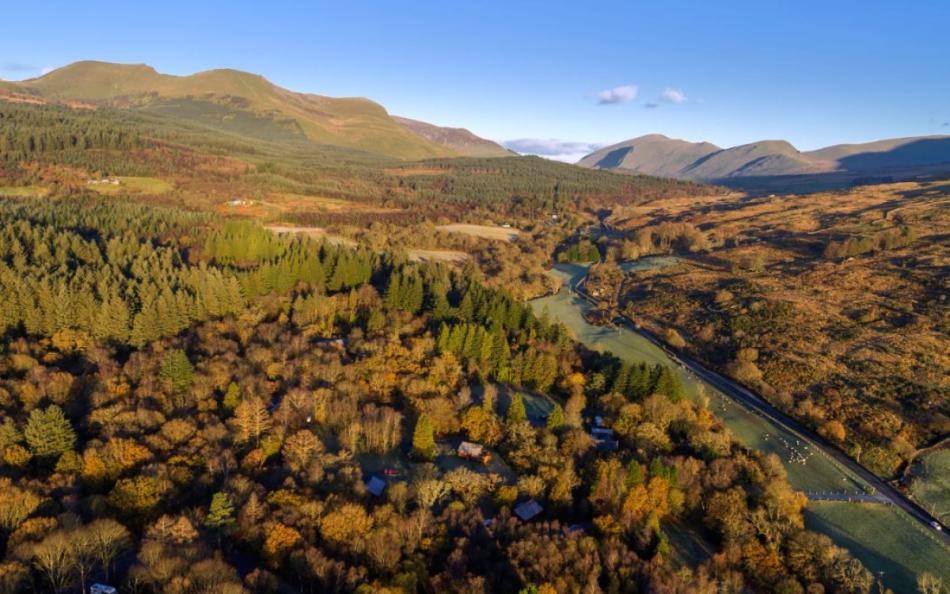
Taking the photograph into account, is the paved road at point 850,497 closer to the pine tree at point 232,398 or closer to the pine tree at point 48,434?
the pine tree at point 232,398

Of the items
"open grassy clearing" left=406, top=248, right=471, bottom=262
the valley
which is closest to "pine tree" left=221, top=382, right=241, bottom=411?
the valley

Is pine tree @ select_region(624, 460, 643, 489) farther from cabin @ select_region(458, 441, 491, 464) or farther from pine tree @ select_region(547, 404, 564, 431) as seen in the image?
cabin @ select_region(458, 441, 491, 464)

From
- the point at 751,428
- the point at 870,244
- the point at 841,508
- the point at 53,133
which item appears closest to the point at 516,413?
the point at 751,428

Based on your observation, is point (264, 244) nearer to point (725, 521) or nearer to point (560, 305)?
point (560, 305)

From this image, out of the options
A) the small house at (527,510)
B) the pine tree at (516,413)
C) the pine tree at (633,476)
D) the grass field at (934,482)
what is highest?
the pine tree at (516,413)

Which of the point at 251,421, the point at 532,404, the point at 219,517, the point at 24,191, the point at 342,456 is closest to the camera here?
the point at 219,517

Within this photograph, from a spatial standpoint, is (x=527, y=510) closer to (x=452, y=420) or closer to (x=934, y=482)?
(x=452, y=420)

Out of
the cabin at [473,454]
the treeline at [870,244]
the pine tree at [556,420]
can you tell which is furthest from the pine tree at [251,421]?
the treeline at [870,244]

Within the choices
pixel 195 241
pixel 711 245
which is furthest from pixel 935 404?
pixel 195 241
